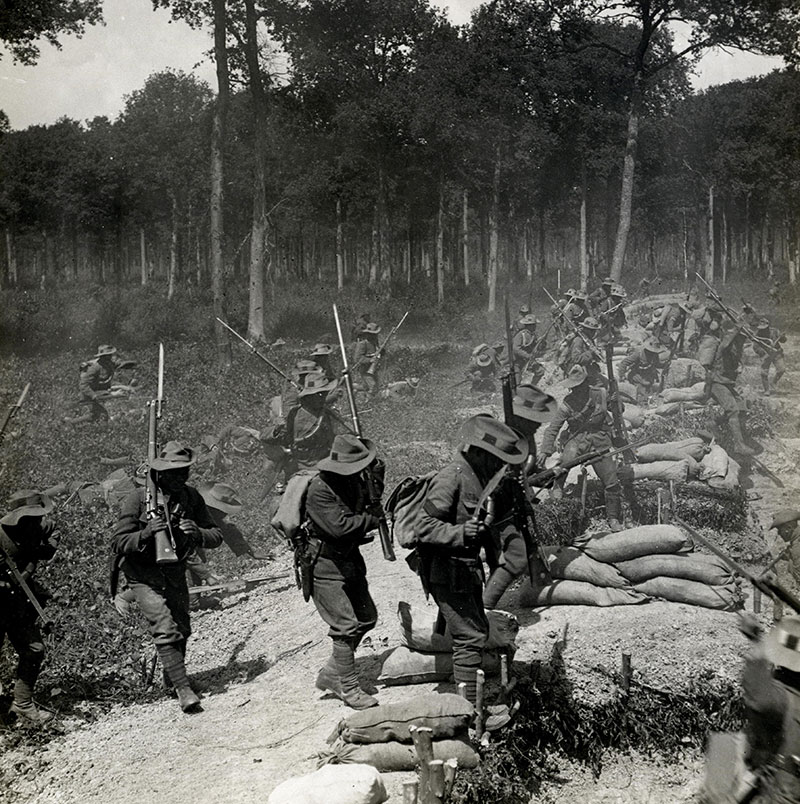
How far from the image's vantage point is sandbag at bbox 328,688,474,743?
5203mm

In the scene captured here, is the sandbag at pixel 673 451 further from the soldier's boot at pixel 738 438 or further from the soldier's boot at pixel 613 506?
the soldier's boot at pixel 613 506

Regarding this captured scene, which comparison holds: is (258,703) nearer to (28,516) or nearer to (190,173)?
(28,516)

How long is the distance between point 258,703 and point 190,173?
30765 millimetres

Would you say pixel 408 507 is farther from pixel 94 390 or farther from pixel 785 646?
pixel 94 390

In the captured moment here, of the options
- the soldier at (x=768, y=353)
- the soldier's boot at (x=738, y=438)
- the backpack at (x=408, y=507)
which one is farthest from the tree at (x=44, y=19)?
the soldier at (x=768, y=353)

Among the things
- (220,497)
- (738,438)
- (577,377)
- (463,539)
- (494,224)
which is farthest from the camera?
(494,224)

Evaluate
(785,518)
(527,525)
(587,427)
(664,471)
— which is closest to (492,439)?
(527,525)

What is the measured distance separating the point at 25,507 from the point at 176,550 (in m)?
1.23

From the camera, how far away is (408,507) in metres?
5.74

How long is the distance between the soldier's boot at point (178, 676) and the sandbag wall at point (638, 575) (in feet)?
10.0

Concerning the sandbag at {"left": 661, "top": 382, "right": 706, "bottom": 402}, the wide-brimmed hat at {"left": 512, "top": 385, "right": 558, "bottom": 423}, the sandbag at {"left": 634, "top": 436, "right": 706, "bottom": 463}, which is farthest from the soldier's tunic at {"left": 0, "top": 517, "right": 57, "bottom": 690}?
the sandbag at {"left": 661, "top": 382, "right": 706, "bottom": 402}

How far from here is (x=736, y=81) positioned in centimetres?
3206

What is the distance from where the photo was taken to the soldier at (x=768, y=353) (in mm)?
15781

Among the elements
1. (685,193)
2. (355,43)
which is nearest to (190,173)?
(355,43)
